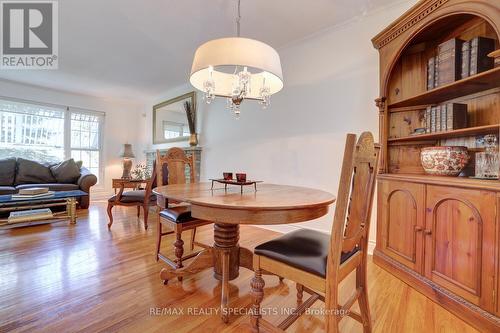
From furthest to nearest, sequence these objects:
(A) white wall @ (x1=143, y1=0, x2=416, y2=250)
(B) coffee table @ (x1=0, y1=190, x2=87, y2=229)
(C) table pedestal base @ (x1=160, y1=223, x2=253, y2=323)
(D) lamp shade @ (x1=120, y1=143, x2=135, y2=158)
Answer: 1. (D) lamp shade @ (x1=120, y1=143, x2=135, y2=158)
2. (B) coffee table @ (x1=0, y1=190, x2=87, y2=229)
3. (A) white wall @ (x1=143, y1=0, x2=416, y2=250)
4. (C) table pedestal base @ (x1=160, y1=223, x2=253, y2=323)

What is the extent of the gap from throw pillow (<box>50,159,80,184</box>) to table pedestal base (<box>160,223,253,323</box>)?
3671 mm

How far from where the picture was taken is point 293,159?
2.85 meters

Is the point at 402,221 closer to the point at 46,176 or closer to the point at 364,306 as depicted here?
the point at 364,306

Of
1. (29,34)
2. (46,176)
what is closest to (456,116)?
(29,34)

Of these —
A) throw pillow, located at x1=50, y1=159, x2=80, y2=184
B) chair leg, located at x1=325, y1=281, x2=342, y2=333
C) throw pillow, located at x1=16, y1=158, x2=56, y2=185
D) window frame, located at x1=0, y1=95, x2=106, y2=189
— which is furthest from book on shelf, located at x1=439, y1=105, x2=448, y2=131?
window frame, located at x1=0, y1=95, x2=106, y2=189

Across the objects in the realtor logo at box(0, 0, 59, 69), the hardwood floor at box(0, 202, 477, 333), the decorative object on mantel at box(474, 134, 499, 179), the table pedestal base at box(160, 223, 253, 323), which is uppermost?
the realtor logo at box(0, 0, 59, 69)

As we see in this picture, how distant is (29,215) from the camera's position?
2955 mm

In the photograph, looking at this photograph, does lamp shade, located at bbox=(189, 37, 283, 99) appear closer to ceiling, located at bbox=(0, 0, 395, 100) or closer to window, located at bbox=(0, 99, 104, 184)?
ceiling, located at bbox=(0, 0, 395, 100)

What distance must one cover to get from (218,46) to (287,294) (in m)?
1.68

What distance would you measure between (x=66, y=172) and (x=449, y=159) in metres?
5.43

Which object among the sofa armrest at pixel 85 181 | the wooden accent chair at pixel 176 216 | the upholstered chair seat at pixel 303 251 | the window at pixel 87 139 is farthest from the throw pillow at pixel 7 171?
the upholstered chair seat at pixel 303 251

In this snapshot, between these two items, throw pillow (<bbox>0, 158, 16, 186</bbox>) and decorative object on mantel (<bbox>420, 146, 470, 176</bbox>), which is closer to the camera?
decorative object on mantel (<bbox>420, 146, 470, 176</bbox>)

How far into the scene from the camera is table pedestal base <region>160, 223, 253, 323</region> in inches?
60.7

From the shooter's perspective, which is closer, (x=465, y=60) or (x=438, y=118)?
(x=465, y=60)
